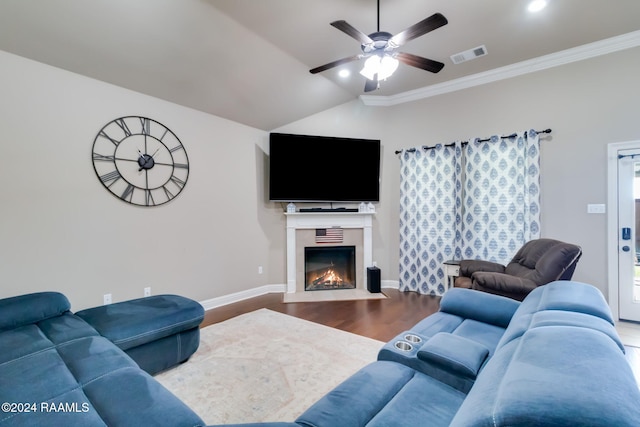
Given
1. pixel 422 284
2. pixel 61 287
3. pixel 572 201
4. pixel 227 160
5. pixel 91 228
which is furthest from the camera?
pixel 422 284

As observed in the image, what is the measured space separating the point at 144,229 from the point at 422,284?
13.3 feet

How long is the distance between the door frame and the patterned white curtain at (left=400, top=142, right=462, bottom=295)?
5.37 ft

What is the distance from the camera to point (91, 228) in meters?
2.93

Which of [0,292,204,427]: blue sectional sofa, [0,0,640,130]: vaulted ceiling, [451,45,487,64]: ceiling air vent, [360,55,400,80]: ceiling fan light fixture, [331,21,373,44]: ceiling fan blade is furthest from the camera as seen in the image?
[451,45,487,64]: ceiling air vent

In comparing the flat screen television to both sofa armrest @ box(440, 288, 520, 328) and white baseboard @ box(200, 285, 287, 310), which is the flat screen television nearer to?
white baseboard @ box(200, 285, 287, 310)

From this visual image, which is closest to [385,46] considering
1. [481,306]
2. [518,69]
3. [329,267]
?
[481,306]

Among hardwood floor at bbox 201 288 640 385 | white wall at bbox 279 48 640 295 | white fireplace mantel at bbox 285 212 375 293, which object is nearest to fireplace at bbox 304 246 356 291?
white fireplace mantel at bbox 285 212 375 293

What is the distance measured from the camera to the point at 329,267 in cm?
508

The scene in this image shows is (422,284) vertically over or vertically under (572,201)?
under

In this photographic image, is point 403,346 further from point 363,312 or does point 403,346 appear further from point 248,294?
point 248,294

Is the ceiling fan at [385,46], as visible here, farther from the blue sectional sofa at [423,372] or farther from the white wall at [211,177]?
the white wall at [211,177]

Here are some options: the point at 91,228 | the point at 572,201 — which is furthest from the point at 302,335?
the point at 572,201

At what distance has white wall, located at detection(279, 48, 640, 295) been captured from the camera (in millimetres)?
3379

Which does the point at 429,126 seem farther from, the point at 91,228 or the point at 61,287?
the point at 61,287
